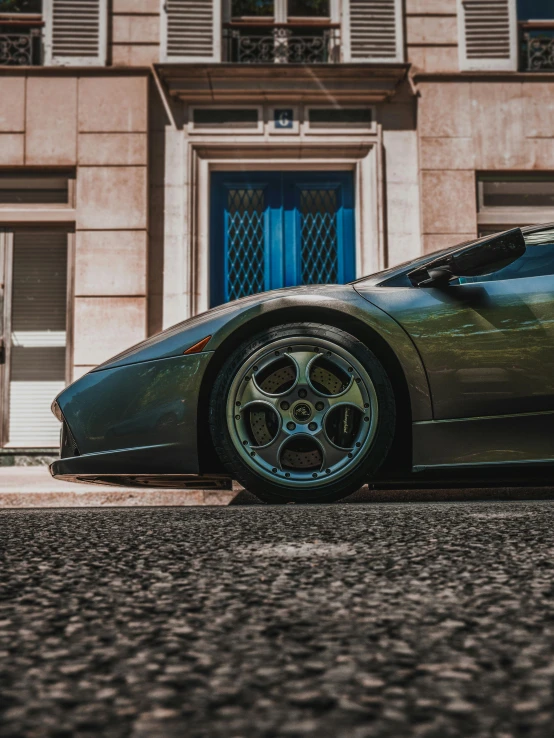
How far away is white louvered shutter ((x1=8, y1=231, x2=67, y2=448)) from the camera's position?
963 cm

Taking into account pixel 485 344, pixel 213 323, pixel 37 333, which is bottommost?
pixel 485 344

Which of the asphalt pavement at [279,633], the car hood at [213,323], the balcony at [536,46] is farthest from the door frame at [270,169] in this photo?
the asphalt pavement at [279,633]

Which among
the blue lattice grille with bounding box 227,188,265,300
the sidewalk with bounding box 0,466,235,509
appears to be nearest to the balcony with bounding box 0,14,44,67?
the blue lattice grille with bounding box 227,188,265,300

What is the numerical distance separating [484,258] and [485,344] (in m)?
0.35

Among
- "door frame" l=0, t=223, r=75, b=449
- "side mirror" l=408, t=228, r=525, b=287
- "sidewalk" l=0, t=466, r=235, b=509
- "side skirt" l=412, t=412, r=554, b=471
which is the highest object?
"door frame" l=0, t=223, r=75, b=449

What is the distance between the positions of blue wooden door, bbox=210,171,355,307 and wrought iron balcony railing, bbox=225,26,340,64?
1.40 meters

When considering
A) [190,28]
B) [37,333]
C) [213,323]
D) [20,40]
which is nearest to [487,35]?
[190,28]

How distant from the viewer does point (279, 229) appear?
9844mm

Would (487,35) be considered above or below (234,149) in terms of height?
above

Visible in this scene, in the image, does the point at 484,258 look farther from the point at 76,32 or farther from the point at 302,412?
the point at 76,32

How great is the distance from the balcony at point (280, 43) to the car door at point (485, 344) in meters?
7.42

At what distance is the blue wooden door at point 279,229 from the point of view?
9.82 meters

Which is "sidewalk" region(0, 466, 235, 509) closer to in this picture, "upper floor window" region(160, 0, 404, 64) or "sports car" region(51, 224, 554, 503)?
"sports car" region(51, 224, 554, 503)

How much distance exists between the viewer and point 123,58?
383 inches
